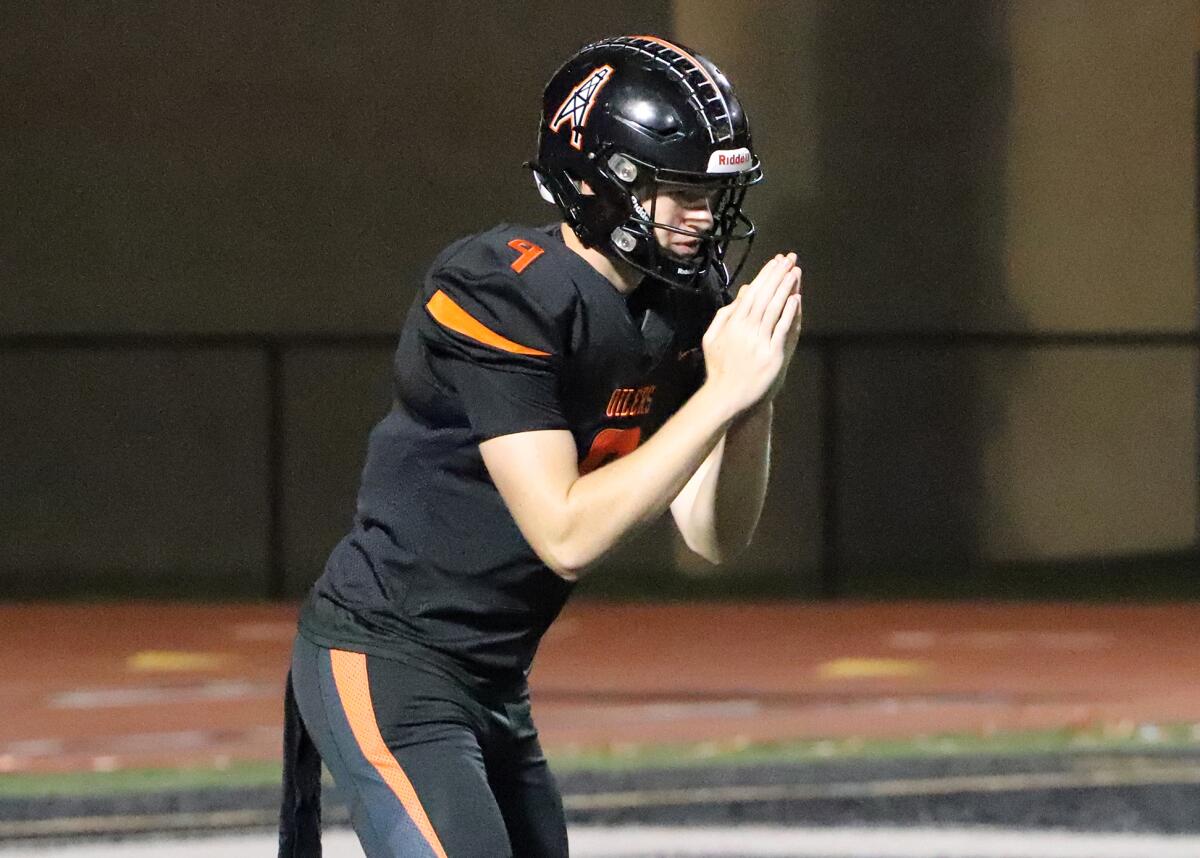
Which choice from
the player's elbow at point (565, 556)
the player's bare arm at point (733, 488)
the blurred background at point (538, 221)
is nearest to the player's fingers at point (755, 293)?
the player's bare arm at point (733, 488)

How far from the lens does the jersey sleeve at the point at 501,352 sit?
343 cm

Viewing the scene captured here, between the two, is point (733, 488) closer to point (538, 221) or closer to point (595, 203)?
point (595, 203)

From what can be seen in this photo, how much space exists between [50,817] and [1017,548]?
7.39m

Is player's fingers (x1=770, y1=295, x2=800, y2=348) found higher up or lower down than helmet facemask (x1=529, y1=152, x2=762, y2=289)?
lower down

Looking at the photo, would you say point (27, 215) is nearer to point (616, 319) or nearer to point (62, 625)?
point (62, 625)

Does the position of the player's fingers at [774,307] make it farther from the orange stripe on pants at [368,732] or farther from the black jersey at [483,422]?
the orange stripe on pants at [368,732]

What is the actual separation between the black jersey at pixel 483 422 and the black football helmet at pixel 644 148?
8cm

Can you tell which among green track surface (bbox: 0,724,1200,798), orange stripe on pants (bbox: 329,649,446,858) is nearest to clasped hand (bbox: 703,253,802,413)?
orange stripe on pants (bbox: 329,649,446,858)

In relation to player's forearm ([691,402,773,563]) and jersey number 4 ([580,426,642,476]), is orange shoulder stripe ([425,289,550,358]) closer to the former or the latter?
jersey number 4 ([580,426,642,476])

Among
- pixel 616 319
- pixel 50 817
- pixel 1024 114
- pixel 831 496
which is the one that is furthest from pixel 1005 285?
pixel 616 319

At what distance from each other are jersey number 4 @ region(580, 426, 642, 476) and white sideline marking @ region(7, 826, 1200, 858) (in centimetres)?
283

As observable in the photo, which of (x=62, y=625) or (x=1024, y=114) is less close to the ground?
(x=1024, y=114)

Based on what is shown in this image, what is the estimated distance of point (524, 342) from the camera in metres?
3.45

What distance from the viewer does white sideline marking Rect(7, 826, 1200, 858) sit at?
21.0 ft
